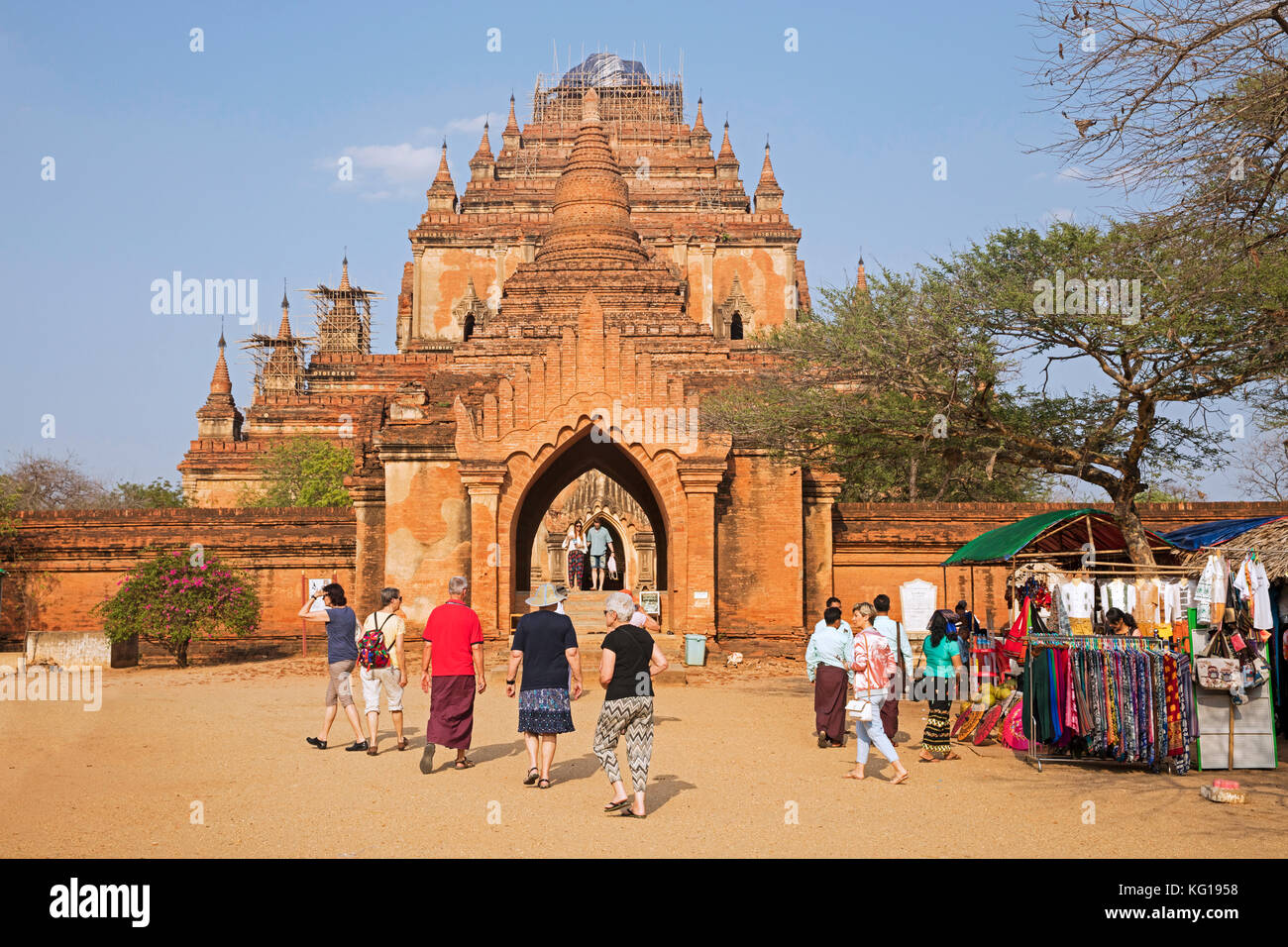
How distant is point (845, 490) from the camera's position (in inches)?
1130

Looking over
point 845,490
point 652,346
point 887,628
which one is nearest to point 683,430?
point 652,346

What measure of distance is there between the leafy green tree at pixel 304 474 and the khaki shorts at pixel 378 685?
19458 mm

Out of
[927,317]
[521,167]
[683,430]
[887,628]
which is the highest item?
[521,167]

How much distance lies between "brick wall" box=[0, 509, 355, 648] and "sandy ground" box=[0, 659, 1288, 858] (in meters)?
7.91

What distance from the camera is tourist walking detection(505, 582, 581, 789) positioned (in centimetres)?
910

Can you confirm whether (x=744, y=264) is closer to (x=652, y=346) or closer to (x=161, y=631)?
(x=652, y=346)

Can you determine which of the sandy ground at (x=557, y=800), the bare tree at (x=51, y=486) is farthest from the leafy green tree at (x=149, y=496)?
the sandy ground at (x=557, y=800)

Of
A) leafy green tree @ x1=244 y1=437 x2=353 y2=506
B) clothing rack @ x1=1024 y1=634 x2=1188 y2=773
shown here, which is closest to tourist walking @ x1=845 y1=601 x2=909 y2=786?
clothing rack @ x1=1024 y1=634 x2=1188 y2=773

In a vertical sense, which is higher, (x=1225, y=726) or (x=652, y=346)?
(x=652, y=346)

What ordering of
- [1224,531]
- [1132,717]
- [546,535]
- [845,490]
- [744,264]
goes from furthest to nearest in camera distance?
[744,264]
[546,535]
[845,490]
[1224,531]
[1132,717]

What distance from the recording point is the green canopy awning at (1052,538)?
41.3ft

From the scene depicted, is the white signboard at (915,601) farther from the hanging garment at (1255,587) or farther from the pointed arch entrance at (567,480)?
the hanging garment at (1255,587)

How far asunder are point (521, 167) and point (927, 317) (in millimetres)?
33741

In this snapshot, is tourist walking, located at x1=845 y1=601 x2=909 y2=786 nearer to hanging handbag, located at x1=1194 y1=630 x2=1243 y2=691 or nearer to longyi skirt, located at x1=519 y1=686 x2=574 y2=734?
longyi skirt, located at x1=519 y1=686 x2=574 y2=734
